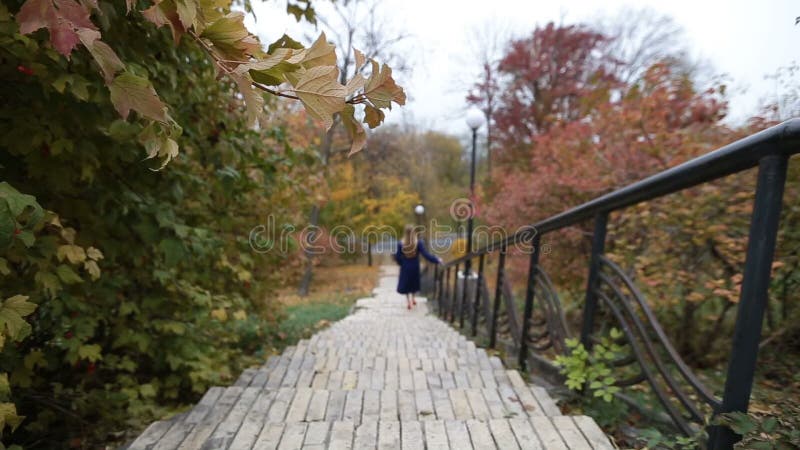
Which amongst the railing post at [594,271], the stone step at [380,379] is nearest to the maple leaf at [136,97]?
the railing post at [594,271]

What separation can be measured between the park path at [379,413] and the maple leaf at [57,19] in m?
1.26

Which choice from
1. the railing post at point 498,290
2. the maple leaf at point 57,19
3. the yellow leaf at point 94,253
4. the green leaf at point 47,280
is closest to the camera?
the maple leaf at point 57,19

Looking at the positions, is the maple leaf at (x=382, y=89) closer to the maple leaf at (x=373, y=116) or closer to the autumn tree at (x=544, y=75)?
the maple leaf at (x=373, y=116)

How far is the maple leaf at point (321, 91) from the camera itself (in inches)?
28.4

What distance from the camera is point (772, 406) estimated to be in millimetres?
1080

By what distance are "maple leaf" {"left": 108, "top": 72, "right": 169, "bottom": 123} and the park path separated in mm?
1135

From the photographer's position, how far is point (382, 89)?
0.80 meters

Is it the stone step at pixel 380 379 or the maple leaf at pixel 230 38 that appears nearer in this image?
the maple leaf at pixel 230 38

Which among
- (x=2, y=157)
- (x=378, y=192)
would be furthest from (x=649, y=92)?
(x=378, y=192)

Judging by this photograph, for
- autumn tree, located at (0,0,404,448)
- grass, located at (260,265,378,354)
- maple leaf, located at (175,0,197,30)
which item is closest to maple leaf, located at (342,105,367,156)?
autumn tree, located at (0,0,404,448)

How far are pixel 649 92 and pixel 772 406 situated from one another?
5.14m

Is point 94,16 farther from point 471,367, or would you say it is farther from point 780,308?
point 780,308

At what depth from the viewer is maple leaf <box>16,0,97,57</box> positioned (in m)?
0.58

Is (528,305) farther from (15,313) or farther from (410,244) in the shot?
(410,244)
